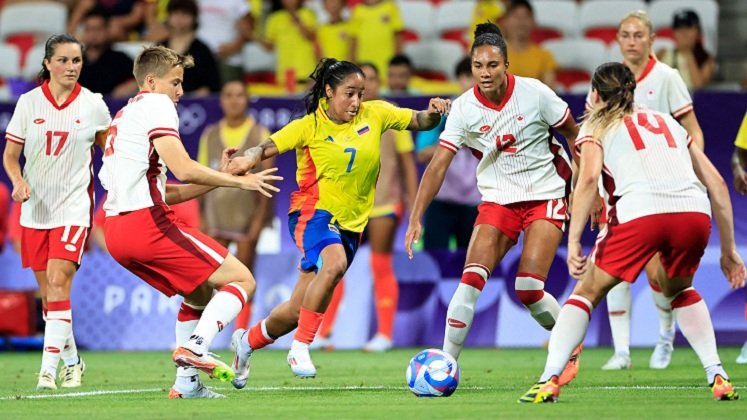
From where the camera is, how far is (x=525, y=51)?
15.7 m

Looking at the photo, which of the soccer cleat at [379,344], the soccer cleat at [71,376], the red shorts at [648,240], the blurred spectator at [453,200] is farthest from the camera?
the blurred spectator at [453,200]

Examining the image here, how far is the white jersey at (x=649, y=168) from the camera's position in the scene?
7.65 metres

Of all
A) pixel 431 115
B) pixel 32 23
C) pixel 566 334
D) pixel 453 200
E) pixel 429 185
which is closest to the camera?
pixel 566 334

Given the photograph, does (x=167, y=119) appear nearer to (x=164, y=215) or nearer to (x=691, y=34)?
(x=164, y=215)

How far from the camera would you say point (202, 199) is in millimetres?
14594

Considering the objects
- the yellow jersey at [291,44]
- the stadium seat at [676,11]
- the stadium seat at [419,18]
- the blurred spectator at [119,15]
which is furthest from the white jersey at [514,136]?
the blurred spectator at [119,15]

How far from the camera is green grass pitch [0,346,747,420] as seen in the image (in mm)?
7480

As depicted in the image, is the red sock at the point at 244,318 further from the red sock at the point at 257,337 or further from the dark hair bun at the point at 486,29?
the dark hair bun at the point at 486,29

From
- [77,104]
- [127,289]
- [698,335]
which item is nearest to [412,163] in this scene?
[127,289]

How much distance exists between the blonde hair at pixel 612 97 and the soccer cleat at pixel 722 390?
62.2 inches

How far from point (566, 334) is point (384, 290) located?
21.5ft

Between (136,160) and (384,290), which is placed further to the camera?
(384,290)

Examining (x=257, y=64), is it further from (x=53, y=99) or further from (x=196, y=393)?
(x=196, y=393)

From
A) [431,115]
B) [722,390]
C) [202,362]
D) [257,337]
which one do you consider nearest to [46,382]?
[257,337]
